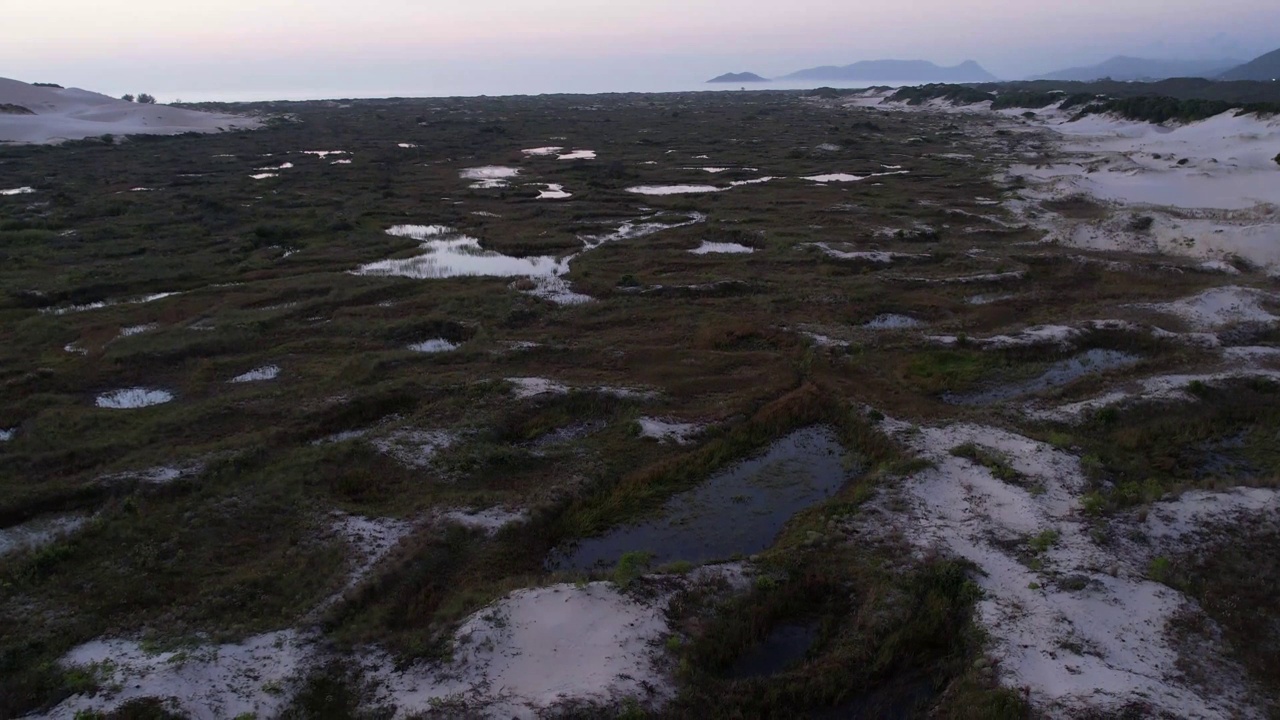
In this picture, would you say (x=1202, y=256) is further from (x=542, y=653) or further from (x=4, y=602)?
(x=4, y=602)

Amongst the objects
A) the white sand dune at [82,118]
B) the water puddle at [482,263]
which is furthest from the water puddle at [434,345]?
the white sand dune at [82,118]

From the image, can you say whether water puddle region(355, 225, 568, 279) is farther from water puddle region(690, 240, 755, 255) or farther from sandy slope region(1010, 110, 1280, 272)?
sandy slope region(1010, 110, 1280, 272)

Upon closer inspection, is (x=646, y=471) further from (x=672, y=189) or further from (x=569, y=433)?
(x=672, y=189)

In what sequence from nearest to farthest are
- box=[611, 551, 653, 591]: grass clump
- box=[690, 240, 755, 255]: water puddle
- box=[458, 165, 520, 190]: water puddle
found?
box=[611, 551, 653, 591]: grass clump, box=[690, 240, 755, 255]: water puddle, box=[458, 165, 520, 190]: water puddle

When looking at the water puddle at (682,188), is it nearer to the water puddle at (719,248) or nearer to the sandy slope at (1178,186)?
the water puddle at (719,248)

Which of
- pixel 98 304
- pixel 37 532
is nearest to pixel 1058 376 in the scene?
pixel 37 532

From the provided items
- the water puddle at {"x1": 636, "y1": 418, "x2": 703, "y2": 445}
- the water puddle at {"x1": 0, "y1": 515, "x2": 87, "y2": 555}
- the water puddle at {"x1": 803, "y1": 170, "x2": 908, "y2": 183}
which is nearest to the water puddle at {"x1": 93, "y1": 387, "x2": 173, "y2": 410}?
the water puddle at {"x1": 0, "y1": 515, "x2": 87, "y2": 555}

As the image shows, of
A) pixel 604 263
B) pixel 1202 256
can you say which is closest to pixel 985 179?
pixel 1202 256
